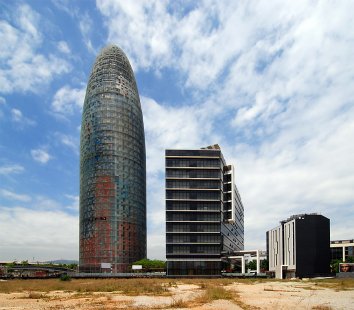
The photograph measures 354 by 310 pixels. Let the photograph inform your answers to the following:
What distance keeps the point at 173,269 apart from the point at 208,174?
3695cm

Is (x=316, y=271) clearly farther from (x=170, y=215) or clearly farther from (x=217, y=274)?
(x=170, y=215)

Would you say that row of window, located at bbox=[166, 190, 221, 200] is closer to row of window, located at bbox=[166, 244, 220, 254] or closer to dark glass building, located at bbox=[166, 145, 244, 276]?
dark glass building, located at bbox=[166, 145, 244, 276]

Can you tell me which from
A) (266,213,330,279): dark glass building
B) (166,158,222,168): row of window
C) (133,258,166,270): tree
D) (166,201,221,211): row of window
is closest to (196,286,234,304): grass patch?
(266,213,330,279): dark glass building

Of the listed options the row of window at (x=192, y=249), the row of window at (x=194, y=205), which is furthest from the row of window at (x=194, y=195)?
the row of window at (x=192, y=249)

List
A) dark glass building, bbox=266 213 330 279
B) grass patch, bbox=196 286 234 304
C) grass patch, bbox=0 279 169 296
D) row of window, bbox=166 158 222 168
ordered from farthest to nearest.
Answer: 1. row of window, bbox=166 158 222 168
2. dark glass building, bbox=266 213 330 279
3. grass patch, bbox=0 279 169 296
4. grass patch, bbox=196 286 234 304

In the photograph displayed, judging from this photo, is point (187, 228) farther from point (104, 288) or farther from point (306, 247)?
point (104, 288)

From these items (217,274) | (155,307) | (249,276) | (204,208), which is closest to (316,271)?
(249,276)

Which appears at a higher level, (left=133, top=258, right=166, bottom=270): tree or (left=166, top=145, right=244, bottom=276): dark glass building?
(left=166, top=145, right=244, bottom=276): dark glass building

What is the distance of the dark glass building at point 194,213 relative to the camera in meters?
149

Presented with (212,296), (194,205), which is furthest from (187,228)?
(212,296)

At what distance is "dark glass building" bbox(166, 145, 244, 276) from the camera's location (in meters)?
149

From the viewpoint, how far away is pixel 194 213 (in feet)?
494

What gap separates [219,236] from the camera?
15012 centimetres

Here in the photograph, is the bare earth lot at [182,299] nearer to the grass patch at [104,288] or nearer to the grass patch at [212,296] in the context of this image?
the grass patch at [212,296]
